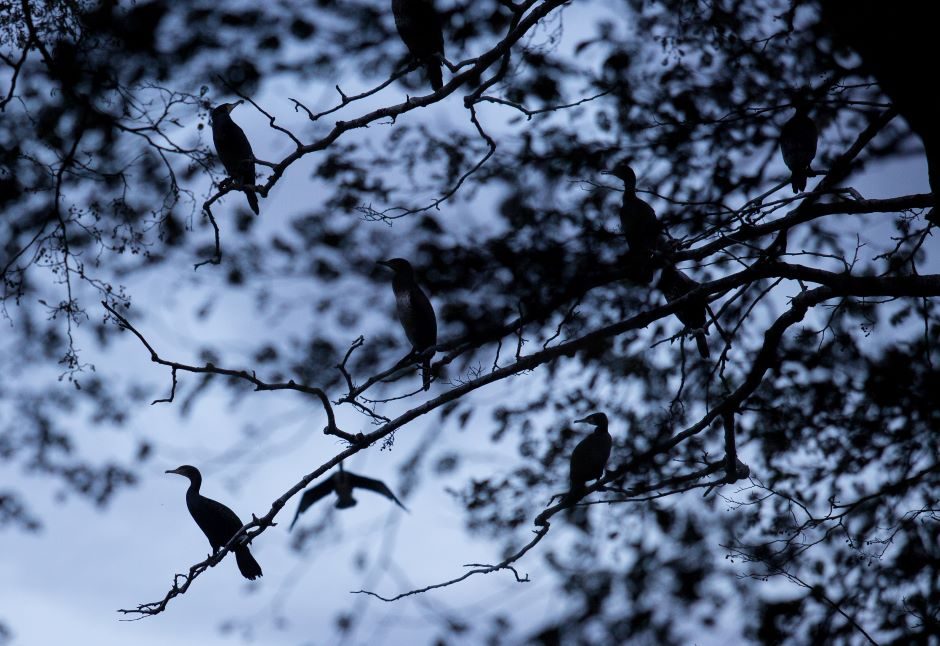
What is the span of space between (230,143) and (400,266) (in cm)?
115

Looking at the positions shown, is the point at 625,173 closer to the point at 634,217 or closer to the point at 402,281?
the point at 634,217

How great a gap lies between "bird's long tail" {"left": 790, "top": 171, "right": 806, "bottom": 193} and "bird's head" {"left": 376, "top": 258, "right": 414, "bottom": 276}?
207 cm

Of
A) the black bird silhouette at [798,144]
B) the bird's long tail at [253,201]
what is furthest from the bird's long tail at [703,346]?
the bird's long tail at [253,201]

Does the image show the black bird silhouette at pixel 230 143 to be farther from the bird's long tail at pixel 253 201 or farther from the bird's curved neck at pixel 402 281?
the bird's curved neck at pixel 402 281

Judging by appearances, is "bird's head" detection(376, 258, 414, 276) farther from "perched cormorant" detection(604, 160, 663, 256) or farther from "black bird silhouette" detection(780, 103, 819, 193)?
"black bird silhouette" detection(780, 103, 819, 193)

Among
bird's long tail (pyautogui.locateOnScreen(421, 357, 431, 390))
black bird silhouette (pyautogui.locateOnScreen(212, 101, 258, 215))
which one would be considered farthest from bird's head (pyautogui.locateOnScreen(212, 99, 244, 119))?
bird's long tail (pyautogui.locateOnScreen(421, 357, 431, 390))

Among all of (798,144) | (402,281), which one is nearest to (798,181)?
(798,144)

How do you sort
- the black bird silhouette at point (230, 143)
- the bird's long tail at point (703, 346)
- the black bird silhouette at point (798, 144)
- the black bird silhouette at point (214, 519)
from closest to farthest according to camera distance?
the black bird silhouette at point (798, 144) < the bird's long tail at point (703, 346) < the black bird silhouette at point (230, 143) < the black bird silhouette at point (214, 519)

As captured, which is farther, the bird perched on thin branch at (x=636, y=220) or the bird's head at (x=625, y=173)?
the bird's head at (x=625, y=173)

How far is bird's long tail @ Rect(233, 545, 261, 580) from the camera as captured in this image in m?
5.40

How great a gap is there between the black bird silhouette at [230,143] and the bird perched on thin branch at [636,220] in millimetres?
1888

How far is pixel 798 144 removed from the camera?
5.06 m

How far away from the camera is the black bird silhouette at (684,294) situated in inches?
177

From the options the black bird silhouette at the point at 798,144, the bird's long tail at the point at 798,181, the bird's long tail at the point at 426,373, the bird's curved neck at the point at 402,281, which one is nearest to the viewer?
the bird's long tail at the point at 426,373
